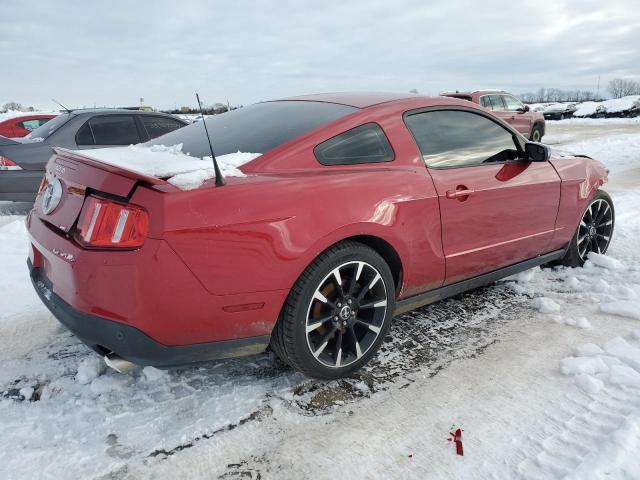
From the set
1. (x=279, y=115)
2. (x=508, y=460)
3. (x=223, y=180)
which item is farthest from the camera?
(x=279, y=115)

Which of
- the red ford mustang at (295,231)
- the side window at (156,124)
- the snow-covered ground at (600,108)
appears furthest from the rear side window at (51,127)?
the snow-covered ground at (600,108)

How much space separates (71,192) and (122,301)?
0.63 meters

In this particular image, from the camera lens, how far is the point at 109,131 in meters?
6.90

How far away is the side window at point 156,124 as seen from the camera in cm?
726

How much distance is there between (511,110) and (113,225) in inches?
594

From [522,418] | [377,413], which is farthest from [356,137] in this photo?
[522,418]

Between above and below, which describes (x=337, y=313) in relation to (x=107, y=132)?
below

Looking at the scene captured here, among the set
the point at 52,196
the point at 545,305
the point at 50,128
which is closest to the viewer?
A: the point at 52,196

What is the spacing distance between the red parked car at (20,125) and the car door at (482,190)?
9.02 m

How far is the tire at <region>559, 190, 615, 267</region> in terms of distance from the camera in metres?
4.07

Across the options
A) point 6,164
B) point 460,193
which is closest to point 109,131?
point 6,164

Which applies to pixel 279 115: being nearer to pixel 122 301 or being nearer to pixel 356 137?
pixel 356 137

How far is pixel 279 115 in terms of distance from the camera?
2930 mm

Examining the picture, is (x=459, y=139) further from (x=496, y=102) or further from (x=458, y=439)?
(x=496, y=102)
